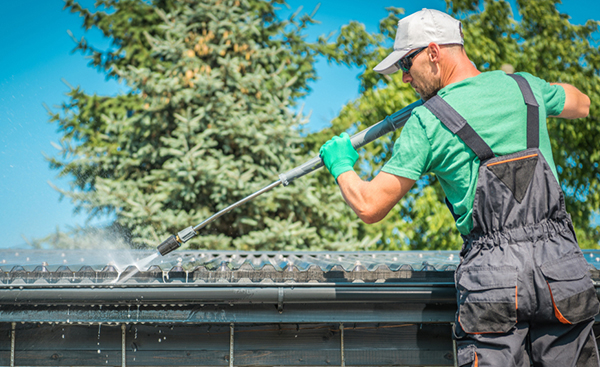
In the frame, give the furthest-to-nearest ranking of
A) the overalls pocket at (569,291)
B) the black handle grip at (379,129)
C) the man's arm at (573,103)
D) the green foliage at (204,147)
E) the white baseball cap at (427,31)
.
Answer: the green foliage at (204,147)
the black handle grip at (379,129)
the man's arm at (573,103)
the white baseball cap at (427,31)
the overalls pocket at (569,291)

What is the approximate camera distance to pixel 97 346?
2.18 metres

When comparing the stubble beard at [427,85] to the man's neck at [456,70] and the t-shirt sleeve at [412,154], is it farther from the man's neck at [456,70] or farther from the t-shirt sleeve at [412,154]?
the t-shirt sleeve at [412,154]

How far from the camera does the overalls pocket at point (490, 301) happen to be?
1.50m

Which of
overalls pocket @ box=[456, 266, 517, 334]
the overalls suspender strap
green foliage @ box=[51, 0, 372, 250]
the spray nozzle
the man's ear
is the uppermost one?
green foliage @ box=[51, 0, 372, 250]

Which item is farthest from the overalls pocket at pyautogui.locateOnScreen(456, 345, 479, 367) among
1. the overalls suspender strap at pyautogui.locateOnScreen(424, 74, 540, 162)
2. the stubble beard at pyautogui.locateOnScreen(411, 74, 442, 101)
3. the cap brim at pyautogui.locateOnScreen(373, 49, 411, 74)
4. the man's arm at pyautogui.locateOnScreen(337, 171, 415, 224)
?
the cap brim at pyautogui.locateOnScreen(373, 49, 411, 74)

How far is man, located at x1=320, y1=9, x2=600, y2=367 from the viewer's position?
59.4 inches

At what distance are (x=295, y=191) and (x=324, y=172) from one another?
103 centimetres

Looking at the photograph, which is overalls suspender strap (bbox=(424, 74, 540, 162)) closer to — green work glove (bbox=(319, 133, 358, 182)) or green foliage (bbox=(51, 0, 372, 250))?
green work glove (bbox=(319, 133, 358, 182))

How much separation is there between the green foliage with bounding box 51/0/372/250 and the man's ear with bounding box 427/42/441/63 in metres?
5.11

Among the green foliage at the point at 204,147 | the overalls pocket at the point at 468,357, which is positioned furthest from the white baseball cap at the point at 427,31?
the green foliage at the point at 204,147

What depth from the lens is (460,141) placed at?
1.59 m

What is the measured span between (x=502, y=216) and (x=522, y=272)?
0.18 meters

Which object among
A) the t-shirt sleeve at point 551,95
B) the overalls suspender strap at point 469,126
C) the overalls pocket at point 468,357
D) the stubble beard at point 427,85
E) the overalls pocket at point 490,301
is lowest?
the overalls pocket at point 468,357

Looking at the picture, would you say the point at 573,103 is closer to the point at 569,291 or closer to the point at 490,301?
the point at 569,291
